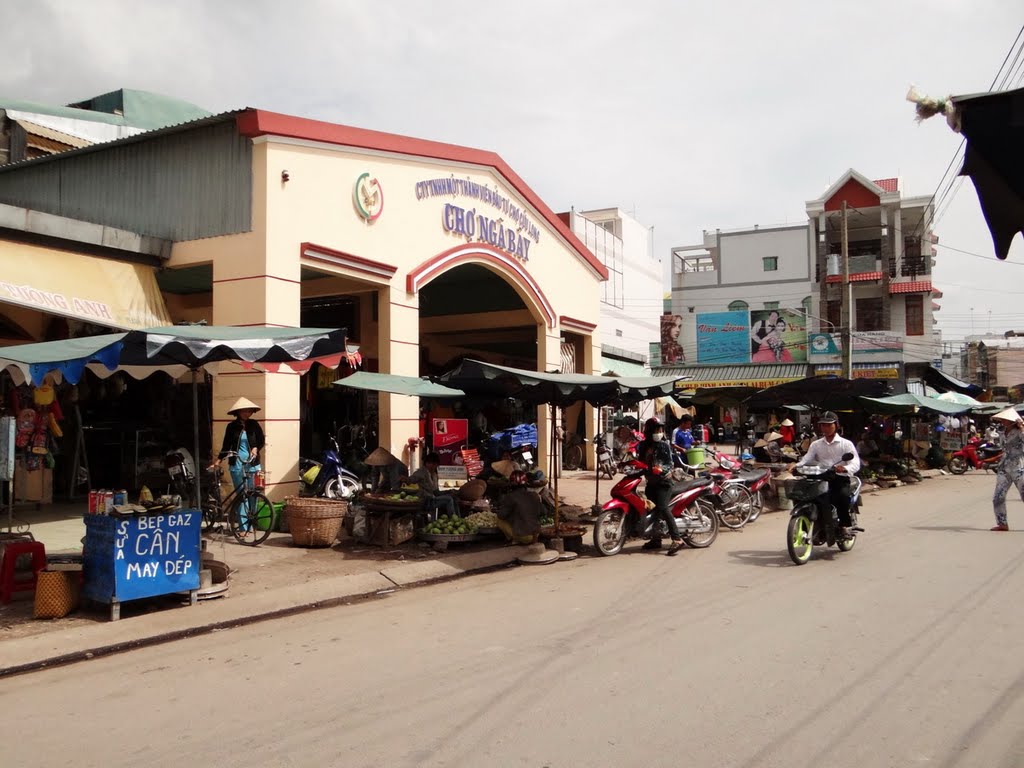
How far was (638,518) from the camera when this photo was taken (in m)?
10.9

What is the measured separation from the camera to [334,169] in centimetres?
1380

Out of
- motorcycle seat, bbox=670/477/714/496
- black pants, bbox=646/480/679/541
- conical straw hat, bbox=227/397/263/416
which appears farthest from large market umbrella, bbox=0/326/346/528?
motorcycle seat, bbox=670/477/714/496

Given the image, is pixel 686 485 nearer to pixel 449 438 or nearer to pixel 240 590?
pixel 240 590

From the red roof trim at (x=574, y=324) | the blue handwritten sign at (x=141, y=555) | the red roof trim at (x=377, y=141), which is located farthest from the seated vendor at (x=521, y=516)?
the red roof trim at (x=574, y=324)

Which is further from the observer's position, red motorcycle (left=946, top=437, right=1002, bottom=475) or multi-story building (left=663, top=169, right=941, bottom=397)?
multi-story building (left=663, top=169, right=941, bottom=397)

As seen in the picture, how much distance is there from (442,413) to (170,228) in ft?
34.1

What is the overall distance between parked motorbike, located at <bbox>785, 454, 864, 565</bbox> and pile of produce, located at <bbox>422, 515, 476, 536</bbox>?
→ 4.14 meters

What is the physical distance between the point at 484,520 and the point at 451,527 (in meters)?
0.61

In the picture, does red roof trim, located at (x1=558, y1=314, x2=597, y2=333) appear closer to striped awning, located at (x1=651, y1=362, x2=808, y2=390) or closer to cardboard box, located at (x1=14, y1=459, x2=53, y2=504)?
cardboard box, located at (x1=14, y1=459, x2=53, y2=504)

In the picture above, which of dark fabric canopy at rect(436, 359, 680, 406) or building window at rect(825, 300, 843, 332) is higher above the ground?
building window at rect(825, 300, 843, 332)

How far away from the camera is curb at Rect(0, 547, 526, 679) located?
6.25 m

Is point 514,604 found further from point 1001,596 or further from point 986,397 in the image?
point 986,397

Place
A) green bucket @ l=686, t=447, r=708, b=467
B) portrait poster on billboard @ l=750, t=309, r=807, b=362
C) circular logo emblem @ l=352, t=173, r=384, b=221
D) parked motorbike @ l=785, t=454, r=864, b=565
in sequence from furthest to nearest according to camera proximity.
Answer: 1. portrait poster on billboard @ l=750, t=309, r=807, b=362
2. green bucket @ l=686, t=447, r=708, b=467
3. circular logo emblem @ l=352, t=173, r=384, b=221
4. parked motorbike @ l=785, t=454, r=864, b=565

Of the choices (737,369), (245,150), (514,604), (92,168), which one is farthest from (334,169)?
(737,369)
